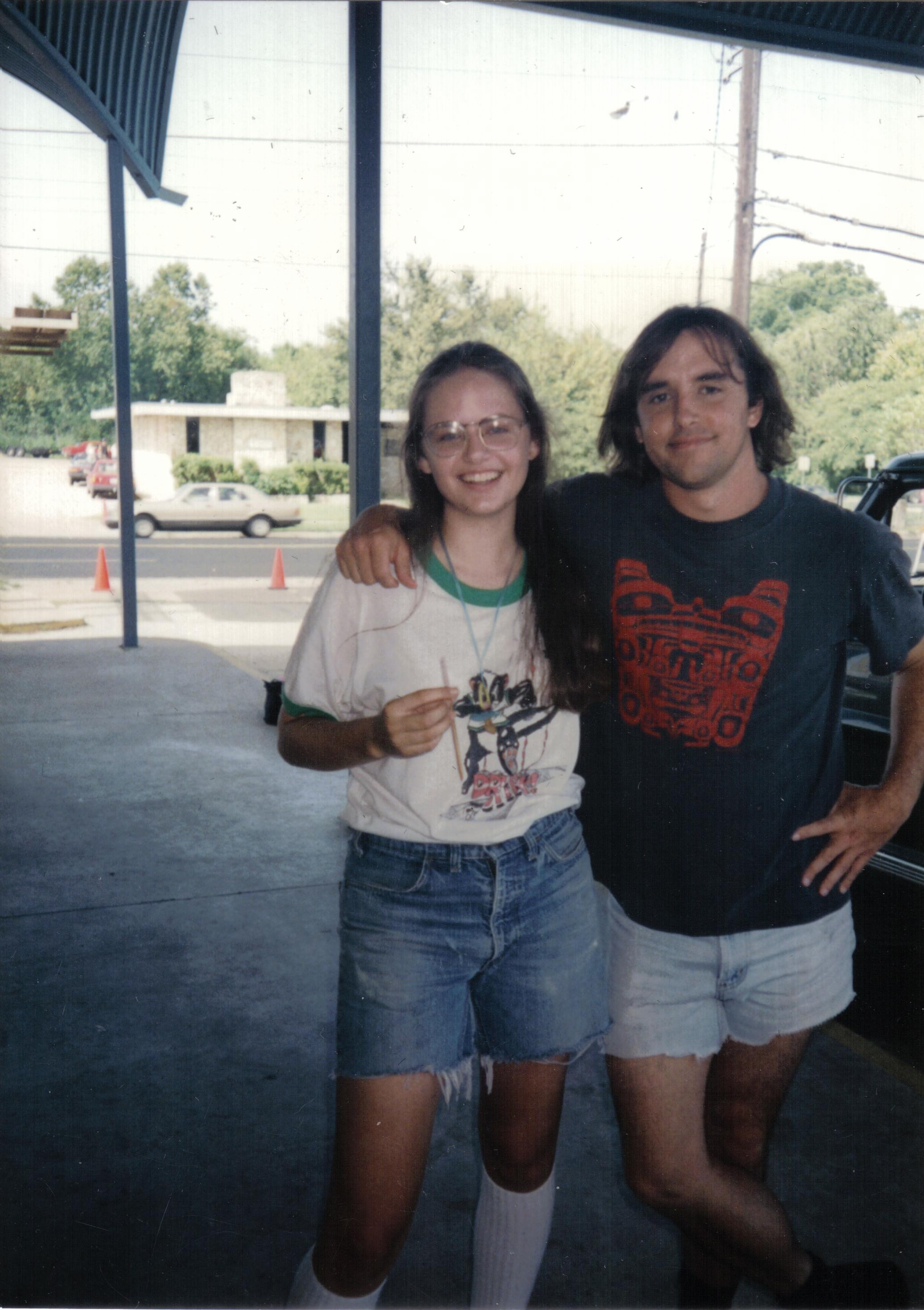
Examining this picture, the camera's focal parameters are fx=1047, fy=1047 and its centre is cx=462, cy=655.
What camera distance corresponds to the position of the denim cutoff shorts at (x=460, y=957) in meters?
1.54

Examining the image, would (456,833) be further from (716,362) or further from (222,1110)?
(222,1110)

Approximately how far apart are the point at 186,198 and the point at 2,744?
6077 mm

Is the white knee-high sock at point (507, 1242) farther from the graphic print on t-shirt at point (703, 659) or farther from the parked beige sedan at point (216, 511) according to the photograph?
the parked beige sedan at point (216, 511)

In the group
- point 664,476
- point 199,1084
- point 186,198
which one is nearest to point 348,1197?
point 664,476

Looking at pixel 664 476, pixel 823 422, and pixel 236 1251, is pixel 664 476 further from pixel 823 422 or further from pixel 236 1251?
pixel 823 422

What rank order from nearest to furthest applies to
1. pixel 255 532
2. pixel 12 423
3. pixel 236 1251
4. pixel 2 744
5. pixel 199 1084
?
pixel 236 1251 < pixel 199 1084 < pixel 2 744 < pixel 255 532 < pixel 12 423

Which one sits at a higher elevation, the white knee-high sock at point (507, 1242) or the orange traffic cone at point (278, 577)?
the white knee-high sock at point (507, 1242)

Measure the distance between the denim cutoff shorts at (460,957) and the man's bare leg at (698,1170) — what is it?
0.58 ft

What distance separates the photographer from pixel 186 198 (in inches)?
398

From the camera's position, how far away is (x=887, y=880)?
14.1 ft

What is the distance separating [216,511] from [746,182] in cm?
1687

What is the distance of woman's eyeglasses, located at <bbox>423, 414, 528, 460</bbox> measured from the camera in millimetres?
1652

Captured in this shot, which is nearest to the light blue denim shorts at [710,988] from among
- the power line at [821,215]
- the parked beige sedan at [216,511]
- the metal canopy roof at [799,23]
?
the metal canopy roof at [799,23]

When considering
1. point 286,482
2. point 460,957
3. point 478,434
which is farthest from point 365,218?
point 286,482
